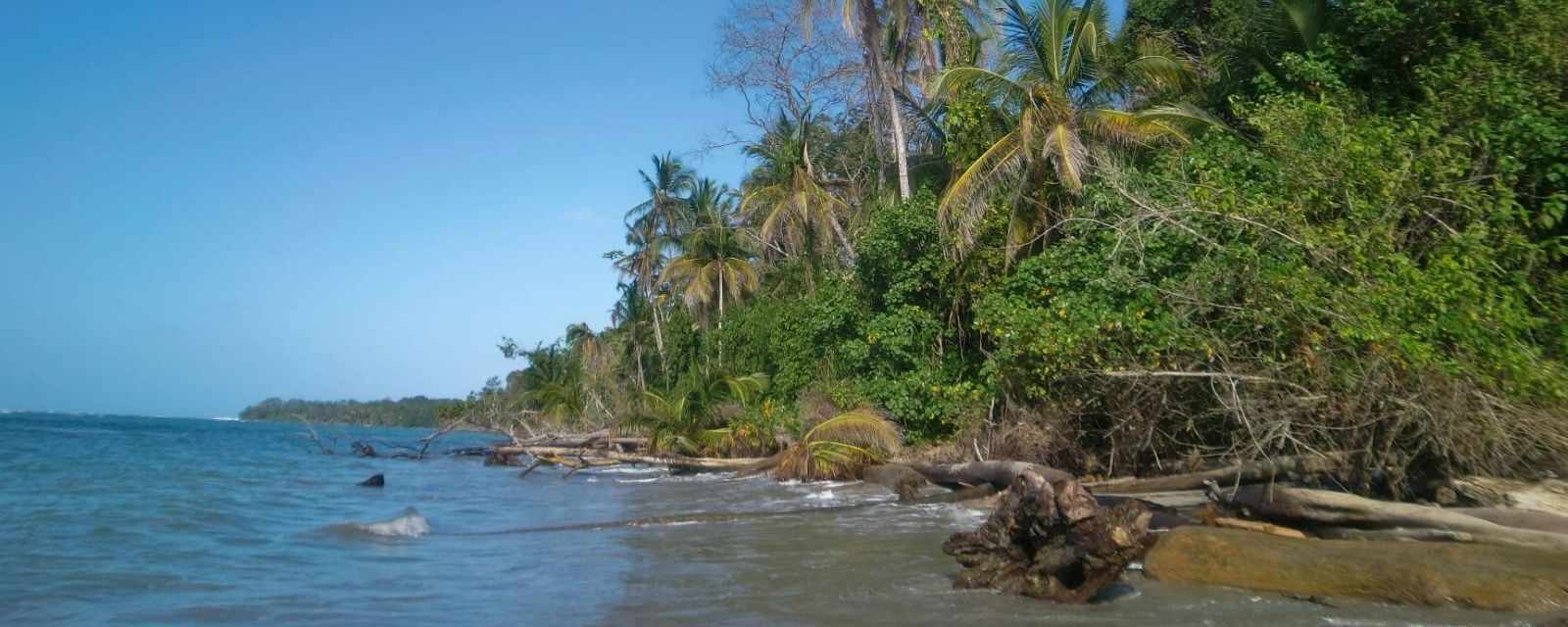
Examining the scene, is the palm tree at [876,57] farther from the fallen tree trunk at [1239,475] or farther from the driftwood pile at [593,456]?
the fallen tree trunk at [1239,475]

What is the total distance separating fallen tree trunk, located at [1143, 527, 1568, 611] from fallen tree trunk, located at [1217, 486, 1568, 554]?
33cm

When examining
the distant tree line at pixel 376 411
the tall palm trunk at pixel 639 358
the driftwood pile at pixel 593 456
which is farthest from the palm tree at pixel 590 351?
the distant tree line at pixel 376 411

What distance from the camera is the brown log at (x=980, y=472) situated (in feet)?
38.4

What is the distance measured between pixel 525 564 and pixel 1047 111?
35.2 feet

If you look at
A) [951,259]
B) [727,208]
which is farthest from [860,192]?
[951,259]

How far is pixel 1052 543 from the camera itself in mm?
6531

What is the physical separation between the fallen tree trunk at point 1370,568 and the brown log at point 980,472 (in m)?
4.13

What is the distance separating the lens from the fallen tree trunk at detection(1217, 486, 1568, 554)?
6.57 m

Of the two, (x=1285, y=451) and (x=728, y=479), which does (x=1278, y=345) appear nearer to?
(x=1285, y=451)

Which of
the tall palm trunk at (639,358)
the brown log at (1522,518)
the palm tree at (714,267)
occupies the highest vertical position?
the palm tree at (714,267)

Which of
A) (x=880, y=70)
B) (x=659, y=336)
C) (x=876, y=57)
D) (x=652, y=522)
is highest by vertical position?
(x=876, y=57)

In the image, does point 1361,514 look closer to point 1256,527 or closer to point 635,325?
point 1256,527

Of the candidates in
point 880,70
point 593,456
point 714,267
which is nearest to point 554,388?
point 593,456

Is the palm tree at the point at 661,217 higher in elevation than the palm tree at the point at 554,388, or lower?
higher
